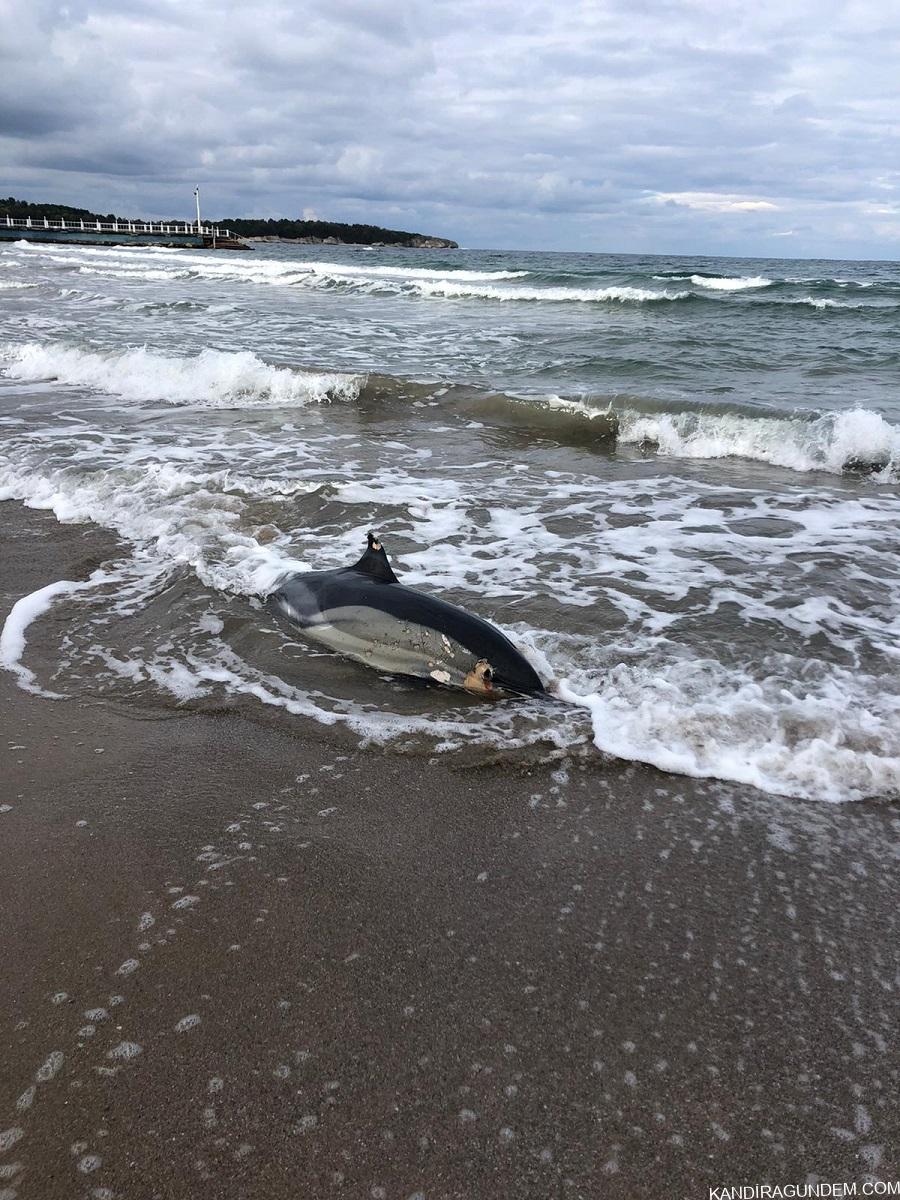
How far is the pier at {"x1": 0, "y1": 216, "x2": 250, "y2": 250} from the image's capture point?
84.1 m

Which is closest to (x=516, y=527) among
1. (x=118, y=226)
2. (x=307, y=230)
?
(x=118, y=226)

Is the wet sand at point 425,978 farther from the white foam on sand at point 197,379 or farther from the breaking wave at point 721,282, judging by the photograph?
the breaking wave at point 721,282

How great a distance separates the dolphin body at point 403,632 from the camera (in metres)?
4.01

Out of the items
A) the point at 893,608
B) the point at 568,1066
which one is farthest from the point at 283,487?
the point at 568,1066

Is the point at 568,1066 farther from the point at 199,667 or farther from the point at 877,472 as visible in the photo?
the point at 877,472

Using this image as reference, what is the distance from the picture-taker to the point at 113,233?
3927 inches

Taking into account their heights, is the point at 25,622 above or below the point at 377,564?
below

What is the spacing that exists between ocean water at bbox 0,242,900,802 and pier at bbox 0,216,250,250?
8219 cm

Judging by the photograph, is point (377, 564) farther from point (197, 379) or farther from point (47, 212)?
point (47, 212)

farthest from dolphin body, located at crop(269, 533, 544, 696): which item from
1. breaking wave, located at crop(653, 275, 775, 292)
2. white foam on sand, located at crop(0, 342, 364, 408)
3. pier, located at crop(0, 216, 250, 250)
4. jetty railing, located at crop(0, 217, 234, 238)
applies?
jetty railing, located at crop(0, 217, 234, 238)

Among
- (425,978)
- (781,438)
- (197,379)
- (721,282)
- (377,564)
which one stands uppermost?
(721,282)

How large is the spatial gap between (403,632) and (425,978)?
204cm

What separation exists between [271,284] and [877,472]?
3321 cm

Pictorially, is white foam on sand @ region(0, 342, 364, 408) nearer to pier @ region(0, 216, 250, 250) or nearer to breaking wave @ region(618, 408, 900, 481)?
breaking wave @ region(618, 408, 900, 481)
